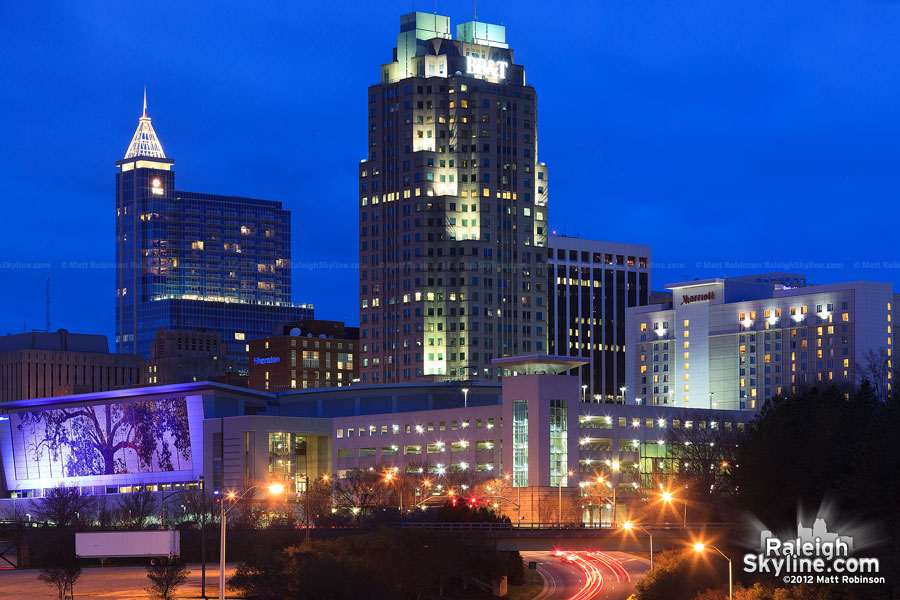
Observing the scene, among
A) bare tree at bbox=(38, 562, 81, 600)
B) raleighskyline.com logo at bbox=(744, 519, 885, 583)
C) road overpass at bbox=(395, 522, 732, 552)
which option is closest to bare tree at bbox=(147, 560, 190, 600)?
bare tree at bbox=(38, 562, 81, 600)

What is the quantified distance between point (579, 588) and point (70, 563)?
160ft

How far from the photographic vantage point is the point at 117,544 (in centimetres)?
15962

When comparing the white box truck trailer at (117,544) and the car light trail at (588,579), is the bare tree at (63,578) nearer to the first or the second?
the white box truck trailer at (117,544)

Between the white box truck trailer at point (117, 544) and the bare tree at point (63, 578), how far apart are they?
18.8m


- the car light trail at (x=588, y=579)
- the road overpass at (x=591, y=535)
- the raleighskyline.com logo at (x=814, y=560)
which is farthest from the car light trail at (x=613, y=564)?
the raleighskyline.com logo at (x=814, y=560)

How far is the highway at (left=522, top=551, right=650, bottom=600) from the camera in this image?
448ft

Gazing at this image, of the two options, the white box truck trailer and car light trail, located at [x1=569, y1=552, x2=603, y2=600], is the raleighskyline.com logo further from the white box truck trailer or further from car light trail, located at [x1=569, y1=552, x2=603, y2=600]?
the white box truck trailer

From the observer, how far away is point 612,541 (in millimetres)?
148625

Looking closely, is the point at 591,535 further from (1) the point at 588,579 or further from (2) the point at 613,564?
(2) the point at 613,564

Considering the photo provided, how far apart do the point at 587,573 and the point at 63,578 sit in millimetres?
56419

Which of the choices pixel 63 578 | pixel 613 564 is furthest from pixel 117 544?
pixel 613 564

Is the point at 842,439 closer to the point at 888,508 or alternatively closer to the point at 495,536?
the point at 888,508

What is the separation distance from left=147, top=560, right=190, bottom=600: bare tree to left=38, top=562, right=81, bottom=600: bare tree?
23.2ft

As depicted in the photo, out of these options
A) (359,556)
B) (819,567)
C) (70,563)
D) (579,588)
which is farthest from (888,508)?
(70,563)
